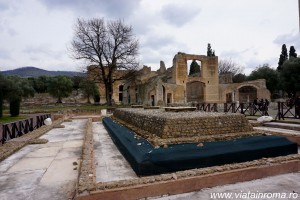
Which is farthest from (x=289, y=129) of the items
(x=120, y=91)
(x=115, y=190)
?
(x=120, y=91)

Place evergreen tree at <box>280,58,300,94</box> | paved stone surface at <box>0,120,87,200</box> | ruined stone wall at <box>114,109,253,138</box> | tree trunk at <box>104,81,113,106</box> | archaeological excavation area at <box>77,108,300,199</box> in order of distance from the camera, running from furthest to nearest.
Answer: evergreen tree at <box>280,58,300,94</box> → tree trunk at <box>104,81,113,106</box> → ruined stone wall at <box>114,109,253,138</box> → paved stone surface at <box>0,120,87,200</box> → archaeological excavation area at <box>77,108,300,199</box>

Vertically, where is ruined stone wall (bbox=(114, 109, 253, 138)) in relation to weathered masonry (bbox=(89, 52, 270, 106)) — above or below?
below

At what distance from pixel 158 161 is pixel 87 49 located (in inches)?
1018

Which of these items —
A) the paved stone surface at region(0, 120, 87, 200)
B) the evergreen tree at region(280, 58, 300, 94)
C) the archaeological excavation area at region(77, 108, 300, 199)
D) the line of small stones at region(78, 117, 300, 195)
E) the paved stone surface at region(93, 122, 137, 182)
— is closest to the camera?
the line of small stones at region(78, 117, 300, 195)

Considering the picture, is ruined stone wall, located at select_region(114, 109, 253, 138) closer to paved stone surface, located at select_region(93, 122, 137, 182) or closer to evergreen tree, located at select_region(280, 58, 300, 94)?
paved stone surface, located at select_region(93, 122, 137, 182)

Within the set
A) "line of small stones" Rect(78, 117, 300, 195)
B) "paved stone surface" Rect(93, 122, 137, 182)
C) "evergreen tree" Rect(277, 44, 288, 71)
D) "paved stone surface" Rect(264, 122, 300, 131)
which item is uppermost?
"evergreen tree" Rect(277, 44, 288, 71)

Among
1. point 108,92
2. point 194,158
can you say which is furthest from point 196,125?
point 108,92

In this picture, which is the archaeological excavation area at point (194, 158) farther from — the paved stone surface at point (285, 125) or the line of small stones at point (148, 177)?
the paved stone surface at point (285, 125)

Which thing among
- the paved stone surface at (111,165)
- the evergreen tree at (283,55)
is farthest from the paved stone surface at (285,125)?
the evergreen tree at (283,55)

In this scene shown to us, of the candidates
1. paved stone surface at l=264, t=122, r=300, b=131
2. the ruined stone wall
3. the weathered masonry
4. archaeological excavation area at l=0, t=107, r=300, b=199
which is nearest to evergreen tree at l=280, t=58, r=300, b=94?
the weathered masonry

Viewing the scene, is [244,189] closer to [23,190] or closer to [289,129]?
[23,190]

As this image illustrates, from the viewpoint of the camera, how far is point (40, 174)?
4957 millimetres

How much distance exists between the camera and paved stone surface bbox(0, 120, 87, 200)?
3.98 metres

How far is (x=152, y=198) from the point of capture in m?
3.72
